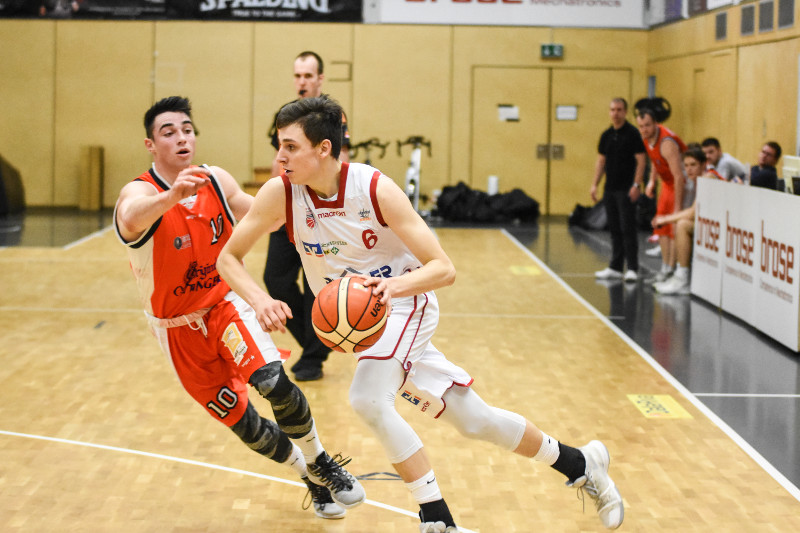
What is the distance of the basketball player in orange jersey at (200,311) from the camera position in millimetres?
3906

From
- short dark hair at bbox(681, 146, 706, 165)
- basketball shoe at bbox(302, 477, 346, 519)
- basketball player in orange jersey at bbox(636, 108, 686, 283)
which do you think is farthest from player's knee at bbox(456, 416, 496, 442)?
short dark hair at bbox(681, 146, 706, 165)

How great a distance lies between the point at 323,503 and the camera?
400cm

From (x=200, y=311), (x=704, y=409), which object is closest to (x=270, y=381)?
(x=200, y=311)

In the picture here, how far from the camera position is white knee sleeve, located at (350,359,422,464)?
132 inches

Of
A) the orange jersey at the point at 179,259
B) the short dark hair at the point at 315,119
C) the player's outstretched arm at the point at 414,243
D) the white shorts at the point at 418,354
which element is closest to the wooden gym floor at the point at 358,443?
the white shorts at the point at 418,354

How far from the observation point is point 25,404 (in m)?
5.61

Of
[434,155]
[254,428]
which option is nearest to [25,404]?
[254,428]

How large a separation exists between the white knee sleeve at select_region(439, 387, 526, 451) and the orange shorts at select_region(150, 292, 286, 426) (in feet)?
2.46

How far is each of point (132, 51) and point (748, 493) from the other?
15.0m

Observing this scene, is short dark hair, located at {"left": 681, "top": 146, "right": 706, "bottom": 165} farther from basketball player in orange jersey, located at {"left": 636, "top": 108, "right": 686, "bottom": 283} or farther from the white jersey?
the white jersey

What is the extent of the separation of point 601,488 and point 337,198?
1498mm

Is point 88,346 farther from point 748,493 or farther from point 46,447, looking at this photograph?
point 748,493

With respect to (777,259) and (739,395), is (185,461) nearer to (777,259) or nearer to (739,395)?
(739,395)

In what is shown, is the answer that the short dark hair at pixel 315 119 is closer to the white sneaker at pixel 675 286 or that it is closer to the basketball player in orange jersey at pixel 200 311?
the basketball player in orange jersey at pixel 200 311
